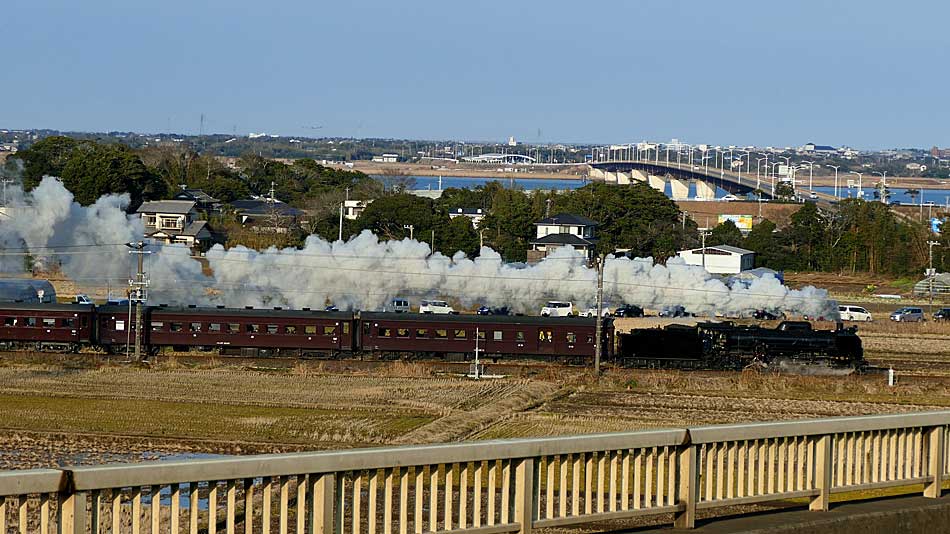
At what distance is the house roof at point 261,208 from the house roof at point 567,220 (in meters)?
25.6

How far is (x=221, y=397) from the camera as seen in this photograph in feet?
153

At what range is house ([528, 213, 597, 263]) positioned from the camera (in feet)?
355

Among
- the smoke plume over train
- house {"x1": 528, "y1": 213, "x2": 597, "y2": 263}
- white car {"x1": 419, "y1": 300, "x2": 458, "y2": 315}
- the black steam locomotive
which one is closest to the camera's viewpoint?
the black steam locomotive

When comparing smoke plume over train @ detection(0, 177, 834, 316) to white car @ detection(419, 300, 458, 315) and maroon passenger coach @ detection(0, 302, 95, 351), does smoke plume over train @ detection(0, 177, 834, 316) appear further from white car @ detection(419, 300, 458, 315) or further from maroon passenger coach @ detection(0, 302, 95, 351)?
maroon passenger coach @ detection(0, 302, 95, 351)

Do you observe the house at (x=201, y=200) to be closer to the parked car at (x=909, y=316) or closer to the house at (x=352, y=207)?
the house at (x=352, y=207)

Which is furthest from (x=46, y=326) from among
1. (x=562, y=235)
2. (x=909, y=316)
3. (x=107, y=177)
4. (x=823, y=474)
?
(x=107, y=177)

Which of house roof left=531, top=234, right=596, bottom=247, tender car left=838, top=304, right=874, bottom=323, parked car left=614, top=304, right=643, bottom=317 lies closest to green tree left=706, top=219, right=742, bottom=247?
house roof left=531, top=234, right=596, bottom=247

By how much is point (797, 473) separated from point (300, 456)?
3.58 m

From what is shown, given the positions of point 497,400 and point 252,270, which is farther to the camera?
point 252,270

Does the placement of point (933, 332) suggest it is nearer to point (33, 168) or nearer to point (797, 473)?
point (797, 473)

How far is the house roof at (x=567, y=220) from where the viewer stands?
112 metres

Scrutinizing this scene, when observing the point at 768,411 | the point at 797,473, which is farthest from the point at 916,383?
the point at 797,473

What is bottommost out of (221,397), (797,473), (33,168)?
(221,397)

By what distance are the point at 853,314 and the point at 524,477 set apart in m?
79.7
